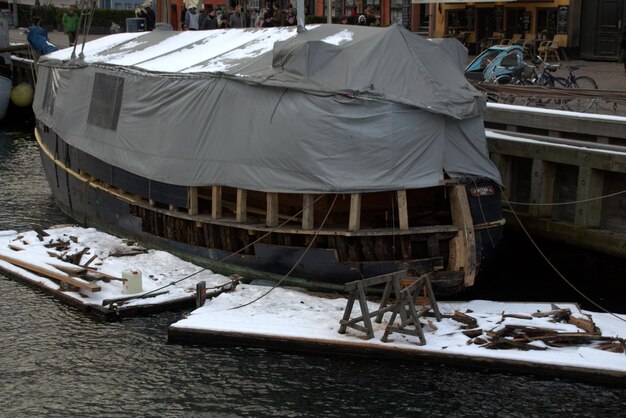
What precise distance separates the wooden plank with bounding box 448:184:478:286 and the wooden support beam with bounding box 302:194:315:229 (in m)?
2.40

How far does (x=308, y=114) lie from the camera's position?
1664 cm

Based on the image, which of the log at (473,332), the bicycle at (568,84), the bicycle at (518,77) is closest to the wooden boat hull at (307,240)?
the log at (473,332)

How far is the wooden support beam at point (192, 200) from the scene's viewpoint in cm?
1867

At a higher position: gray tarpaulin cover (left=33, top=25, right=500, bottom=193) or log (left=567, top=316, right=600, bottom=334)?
gray tarpaulin cover (left=33, top=25, right=500, bottom=193)

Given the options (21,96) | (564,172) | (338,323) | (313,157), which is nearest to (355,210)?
(313,157)

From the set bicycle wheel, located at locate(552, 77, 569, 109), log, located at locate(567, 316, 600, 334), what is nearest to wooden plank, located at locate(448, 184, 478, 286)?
log, located at locate(567, 316, 600, 334)

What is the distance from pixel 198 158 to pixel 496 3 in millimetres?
25321

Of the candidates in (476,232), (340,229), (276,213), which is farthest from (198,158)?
(476,232)

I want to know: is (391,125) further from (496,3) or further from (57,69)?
(496,3)

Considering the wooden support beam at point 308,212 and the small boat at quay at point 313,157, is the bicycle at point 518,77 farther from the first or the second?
the wooden support beam at point 308,212

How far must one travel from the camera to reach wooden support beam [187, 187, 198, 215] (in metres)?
18.7

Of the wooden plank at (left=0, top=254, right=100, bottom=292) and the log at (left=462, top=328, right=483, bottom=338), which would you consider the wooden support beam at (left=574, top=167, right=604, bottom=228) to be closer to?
the log at (left=462, top=328, right=483, bottom=338)

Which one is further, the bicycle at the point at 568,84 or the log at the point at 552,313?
the bicycle at the point at 568,84

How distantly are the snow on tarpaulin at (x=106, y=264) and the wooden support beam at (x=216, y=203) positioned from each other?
115cm
